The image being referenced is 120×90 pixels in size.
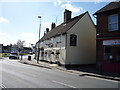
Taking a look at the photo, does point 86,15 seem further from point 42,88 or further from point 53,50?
point 42,88

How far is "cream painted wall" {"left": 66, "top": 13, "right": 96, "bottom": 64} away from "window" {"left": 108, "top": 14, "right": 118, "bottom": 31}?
21.5 ft

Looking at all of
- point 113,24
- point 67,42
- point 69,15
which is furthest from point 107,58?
point 69,15

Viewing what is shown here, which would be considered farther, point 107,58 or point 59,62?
point 59,62

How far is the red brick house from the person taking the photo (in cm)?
1812

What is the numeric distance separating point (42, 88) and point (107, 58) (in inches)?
486

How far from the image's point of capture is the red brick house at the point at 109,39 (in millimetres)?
18125

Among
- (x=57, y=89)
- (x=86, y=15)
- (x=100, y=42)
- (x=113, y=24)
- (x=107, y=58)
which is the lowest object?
(x=57, y=89)

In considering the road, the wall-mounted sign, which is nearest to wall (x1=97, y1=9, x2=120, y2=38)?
the wall-mounted sign

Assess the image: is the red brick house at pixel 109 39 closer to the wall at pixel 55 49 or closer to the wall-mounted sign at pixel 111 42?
the wall-mounted sign at pixel 111 42

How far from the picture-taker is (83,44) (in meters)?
25.1

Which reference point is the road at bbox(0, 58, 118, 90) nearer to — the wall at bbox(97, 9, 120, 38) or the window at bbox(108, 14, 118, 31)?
the wall at bbox(97, 9, 120, 38)

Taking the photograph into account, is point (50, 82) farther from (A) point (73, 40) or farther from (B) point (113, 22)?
(A) point (73, 40)

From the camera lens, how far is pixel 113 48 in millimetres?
19000

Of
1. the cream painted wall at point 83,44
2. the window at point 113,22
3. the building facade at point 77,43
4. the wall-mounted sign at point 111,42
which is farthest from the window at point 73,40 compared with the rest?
the window at point 113,22
